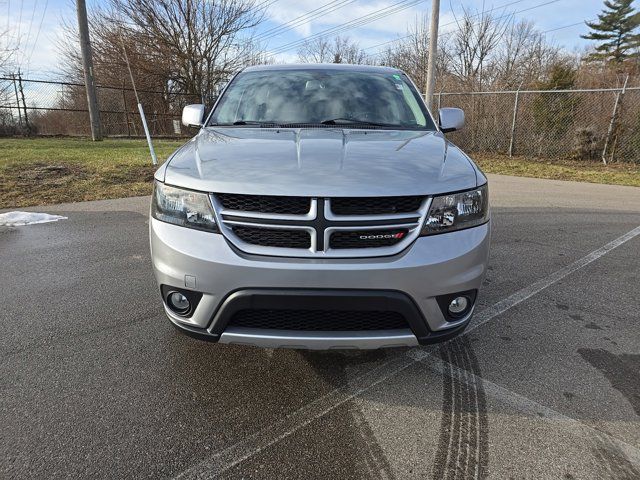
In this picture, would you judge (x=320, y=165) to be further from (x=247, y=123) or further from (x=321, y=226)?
(x=247, y=123)

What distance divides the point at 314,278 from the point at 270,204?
407 millimetres

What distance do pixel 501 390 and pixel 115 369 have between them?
2.15m

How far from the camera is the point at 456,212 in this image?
2135 millimetres

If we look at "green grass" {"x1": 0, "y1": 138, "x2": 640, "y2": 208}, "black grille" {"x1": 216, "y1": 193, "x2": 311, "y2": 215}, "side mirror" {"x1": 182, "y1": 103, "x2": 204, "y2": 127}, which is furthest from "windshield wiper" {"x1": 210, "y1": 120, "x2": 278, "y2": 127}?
"green grass" {"x1": 0, "y1": 138, "x2": 640, "y2": 208}

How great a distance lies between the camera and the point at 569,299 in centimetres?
352

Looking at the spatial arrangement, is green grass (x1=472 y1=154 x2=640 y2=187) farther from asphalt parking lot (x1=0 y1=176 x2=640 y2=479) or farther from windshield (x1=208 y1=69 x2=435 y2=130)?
windshield (x1=208 y1=69 x2=435 y2=130)

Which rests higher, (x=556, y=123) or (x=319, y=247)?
(x=556, y=123)

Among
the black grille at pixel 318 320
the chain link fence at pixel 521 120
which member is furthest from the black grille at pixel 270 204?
the chain link fence at pixel 521 120

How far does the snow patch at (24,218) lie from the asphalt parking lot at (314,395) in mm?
2167

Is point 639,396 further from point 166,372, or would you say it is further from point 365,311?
point 166,372

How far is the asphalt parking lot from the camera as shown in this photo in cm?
183

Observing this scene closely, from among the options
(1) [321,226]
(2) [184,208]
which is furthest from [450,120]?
(2) [184,208]

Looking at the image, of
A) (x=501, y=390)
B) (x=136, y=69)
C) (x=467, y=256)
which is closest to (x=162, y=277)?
(x=467, y=256)

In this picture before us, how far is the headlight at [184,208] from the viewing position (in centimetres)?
206
